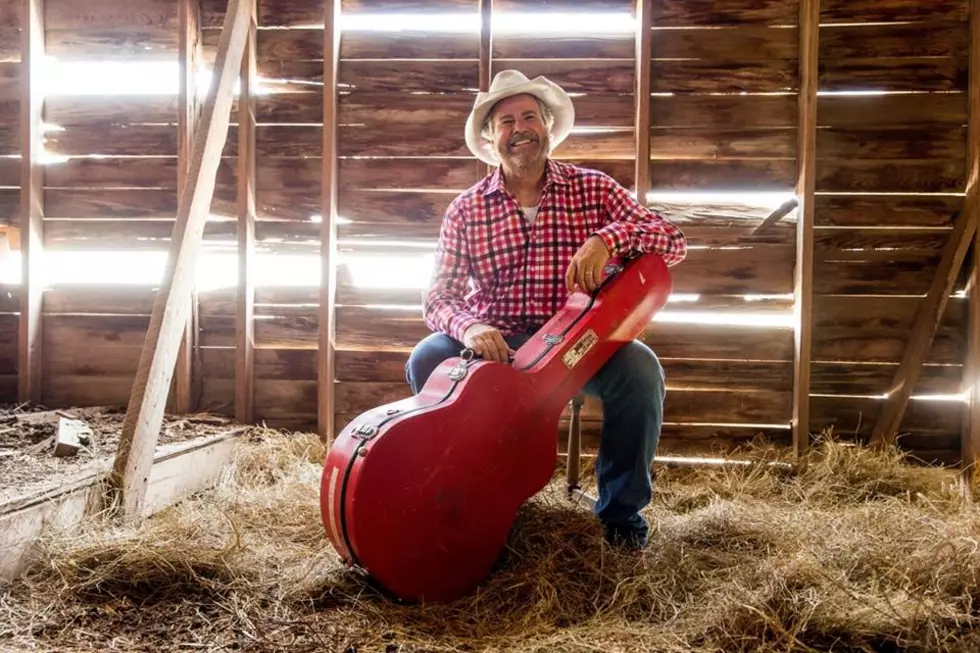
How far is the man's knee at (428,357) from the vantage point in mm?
2062

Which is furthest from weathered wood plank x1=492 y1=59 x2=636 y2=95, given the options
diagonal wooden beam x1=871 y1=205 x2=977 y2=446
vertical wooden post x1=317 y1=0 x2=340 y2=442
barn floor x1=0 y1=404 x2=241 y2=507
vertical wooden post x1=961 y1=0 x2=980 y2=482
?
barn floor x1=0 y1=404 x2=241 y2=507

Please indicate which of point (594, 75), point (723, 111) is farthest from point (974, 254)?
point (594, 75)

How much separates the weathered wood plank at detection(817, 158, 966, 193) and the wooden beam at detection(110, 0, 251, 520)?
2628 mm

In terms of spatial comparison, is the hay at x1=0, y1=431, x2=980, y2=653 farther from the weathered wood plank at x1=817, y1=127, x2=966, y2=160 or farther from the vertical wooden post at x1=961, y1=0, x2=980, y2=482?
the weathered wood plank at x1=817, y1=127, x2=966, y2=160

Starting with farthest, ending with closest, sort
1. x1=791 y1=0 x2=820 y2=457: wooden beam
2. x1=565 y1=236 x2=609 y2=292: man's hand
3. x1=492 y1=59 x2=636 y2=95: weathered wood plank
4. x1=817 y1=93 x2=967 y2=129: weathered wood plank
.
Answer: x1=492 y1=59 x2=636 y2=95: weathered wood plank → x1=817 y1=93 x2=967 y2=129: weathered wood plank → x1=791 y1=0 x2=820 y2=457: wooden beam → x1=565 y1=236 x2=609 y2=292: man's hand

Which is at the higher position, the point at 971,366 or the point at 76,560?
the point at 971,366

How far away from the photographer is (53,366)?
350cm

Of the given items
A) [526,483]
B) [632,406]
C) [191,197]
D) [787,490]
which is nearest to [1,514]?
[191,197]

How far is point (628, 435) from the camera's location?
1.95 meters

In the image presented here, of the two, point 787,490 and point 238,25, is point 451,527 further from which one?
point 238,25

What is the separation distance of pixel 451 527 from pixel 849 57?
290 cm

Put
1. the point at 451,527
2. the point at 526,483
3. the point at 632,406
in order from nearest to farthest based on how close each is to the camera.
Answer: the point at 451,527 < the point at 526,483 < the point at 632,406

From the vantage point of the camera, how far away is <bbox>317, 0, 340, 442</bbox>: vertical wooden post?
10.5 feet

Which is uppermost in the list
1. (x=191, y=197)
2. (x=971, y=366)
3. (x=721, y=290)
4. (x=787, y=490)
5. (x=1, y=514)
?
(x=191, y=197)
